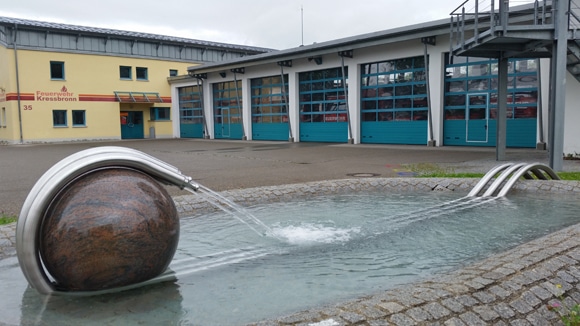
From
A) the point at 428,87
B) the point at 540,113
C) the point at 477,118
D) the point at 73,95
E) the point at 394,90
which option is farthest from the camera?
the point at 73,95

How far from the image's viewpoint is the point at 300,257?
5.19m

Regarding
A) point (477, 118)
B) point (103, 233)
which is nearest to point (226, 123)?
point (477, 118)

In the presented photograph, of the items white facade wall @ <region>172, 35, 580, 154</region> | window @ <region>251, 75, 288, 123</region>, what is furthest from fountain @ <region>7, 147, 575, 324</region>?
window @ <region>251, 75, 288, 123</region>

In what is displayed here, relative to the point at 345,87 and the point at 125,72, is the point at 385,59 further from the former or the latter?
the point at 125,72

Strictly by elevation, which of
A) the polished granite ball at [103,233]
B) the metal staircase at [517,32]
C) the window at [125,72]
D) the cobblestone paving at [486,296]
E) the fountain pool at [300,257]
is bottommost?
the fountain pool at [300,257]

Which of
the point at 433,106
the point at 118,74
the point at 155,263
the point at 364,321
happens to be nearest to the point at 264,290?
the point at 155,263

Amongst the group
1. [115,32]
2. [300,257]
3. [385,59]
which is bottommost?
[300,257]

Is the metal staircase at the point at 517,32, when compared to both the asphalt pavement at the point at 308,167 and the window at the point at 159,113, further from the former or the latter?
the window at the point at 159,113

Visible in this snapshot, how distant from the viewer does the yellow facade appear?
33875 mm

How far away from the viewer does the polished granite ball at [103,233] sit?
12.5 ft

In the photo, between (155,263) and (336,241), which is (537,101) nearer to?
(336,241)

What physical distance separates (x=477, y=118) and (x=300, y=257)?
17706 mm

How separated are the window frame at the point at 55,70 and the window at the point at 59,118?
243cm

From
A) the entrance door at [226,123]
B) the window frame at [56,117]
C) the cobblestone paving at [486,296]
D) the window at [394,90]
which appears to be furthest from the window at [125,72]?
the cobblestone paving at [486,296]
